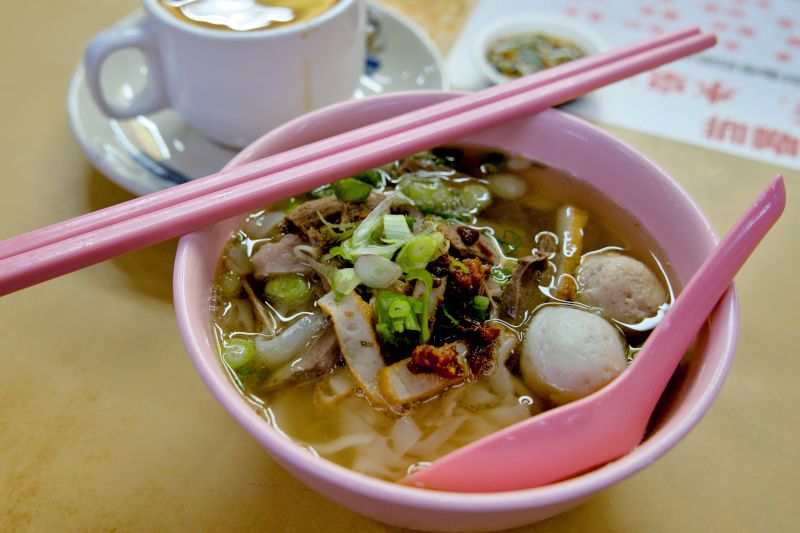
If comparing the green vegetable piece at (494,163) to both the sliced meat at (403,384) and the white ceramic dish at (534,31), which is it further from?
the white ceramic dish at (534,31)

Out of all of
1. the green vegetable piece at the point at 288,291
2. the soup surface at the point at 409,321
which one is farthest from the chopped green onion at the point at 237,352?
the green vegetable piece at the point at 288,291

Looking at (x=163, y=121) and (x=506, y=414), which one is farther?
(x=163, y=121)

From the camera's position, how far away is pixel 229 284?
113 centimetres

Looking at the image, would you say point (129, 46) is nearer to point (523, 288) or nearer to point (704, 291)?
point (523, 288)

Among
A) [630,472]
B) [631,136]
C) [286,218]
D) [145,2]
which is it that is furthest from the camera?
[631,136]

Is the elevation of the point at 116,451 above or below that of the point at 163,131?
below

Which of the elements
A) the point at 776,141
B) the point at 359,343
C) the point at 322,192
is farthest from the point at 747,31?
the point at 359,343

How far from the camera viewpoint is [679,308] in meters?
0.95

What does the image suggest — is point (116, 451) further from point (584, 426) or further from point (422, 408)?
point (584, 426)

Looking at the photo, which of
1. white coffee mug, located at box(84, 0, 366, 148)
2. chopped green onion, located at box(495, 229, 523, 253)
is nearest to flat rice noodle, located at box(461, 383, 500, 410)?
chopped green onion, located at box(495, 229, 523, 253)

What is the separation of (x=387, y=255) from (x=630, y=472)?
47cm

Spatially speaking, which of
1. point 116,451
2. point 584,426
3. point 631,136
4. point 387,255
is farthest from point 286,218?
point 631,136

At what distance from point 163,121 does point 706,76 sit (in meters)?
1.63

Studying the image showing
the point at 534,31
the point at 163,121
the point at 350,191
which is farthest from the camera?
the point at 534,31
